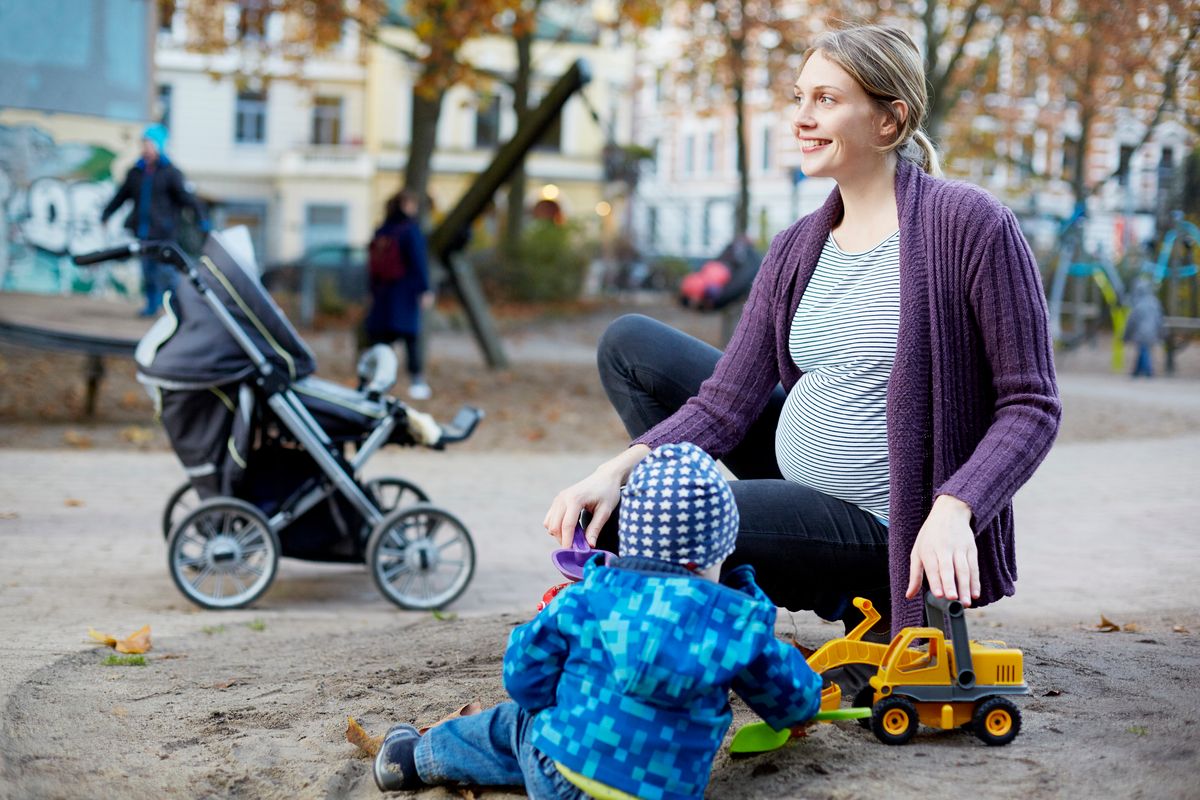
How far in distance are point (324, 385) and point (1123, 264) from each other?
71.9 feet

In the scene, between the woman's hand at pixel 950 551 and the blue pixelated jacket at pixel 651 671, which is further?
the woman's hand at pixel 950 551

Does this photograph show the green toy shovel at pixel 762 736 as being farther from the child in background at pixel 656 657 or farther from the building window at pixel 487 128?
the building window at pixel 487 128

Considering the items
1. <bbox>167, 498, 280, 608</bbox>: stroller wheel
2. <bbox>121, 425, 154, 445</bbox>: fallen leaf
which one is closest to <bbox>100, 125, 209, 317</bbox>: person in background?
<bbox>121, 425, 154, 445</bbox>: fallen leaf

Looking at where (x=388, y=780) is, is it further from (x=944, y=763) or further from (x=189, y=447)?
(x=189, y=447)

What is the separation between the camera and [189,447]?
5.89m

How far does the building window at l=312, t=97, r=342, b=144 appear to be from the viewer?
1869 inches

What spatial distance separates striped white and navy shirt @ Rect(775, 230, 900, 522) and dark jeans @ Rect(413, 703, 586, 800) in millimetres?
951

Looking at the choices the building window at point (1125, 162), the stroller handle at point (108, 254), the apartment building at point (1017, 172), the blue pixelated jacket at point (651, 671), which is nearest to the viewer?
the blue pixelated jacket at point (651, 671)

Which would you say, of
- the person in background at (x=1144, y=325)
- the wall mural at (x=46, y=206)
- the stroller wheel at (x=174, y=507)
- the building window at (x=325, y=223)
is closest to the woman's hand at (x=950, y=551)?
the stroller wheel at (x=174, y=507)

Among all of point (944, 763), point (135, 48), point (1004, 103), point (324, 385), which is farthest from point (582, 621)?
point (1004, 103)

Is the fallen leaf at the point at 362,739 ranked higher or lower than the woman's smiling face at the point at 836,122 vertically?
lower

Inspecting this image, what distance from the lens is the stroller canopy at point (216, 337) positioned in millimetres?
5762

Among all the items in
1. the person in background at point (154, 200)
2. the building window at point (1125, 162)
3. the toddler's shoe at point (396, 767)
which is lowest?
the toddler's shoe at point (396, 767)

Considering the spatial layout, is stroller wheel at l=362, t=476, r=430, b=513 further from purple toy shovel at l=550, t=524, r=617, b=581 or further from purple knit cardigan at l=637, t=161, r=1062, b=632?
purple knit cardigan at l=637, t=161, r=1062, b=632
